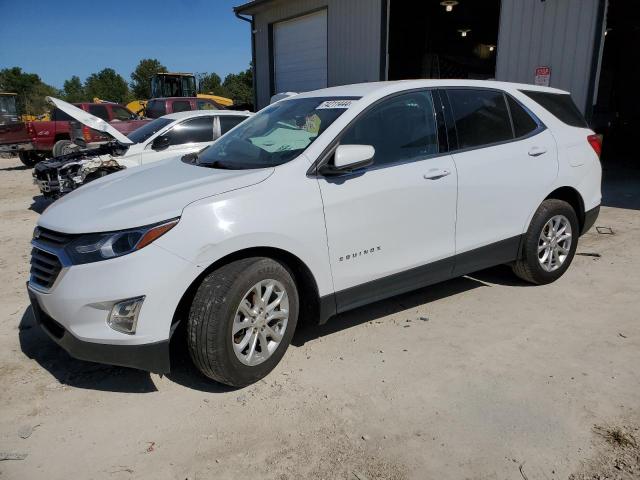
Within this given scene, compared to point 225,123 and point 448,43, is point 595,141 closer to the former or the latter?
point 225,123

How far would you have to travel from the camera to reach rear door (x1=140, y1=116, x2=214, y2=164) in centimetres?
777

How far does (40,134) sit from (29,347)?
12277 mm

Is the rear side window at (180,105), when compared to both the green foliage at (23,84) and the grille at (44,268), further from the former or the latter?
the green foliage at (23,84)

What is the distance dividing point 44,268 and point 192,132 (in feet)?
18.7

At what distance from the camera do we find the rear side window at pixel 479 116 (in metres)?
3.76

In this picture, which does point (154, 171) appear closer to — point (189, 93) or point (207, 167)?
point (207, 167)

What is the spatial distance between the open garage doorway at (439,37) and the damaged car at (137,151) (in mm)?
8303

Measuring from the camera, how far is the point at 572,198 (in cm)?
452

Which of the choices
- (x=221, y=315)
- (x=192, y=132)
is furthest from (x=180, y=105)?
(x=221, y=315)

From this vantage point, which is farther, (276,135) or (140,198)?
(276,135)

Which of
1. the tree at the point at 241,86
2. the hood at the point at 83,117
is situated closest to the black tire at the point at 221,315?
the hood at the point at 83,117

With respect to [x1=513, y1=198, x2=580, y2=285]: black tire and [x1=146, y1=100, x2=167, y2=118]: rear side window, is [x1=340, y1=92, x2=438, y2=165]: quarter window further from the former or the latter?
[x1=146, y1=100, x2=167, y2=118]: rear side window

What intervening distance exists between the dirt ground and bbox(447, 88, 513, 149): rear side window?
139 cm

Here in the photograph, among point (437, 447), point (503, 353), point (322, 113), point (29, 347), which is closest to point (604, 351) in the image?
point (503, 353)
